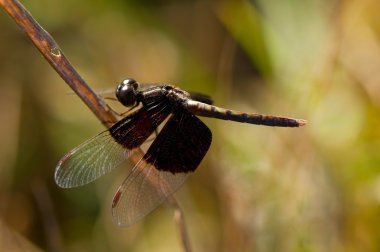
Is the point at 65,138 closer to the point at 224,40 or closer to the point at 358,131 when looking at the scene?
the point at 224,40

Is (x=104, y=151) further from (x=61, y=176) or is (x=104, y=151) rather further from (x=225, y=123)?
(x=225, y=123)

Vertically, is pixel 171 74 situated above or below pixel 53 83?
below

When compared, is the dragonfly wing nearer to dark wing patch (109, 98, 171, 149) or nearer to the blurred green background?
dark wing patch (109, 98, 171, 149)

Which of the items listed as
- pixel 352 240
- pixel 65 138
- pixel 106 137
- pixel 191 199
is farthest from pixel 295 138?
pixel 65 138

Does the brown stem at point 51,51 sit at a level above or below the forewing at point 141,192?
above

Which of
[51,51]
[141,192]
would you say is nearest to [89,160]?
[141,192]

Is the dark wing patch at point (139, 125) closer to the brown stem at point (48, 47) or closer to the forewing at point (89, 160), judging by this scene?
the forewing at point (89, 160)

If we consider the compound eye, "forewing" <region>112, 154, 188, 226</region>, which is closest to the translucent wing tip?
"forewing" <region>112, 154, 188, 226</region>

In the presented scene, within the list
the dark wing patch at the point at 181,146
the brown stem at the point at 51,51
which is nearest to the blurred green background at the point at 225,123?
the dark wing patch at the point at 181,146
